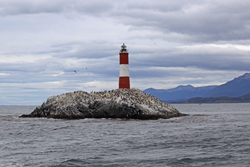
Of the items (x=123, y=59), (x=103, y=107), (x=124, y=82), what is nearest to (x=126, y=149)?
(x=103, y=107)

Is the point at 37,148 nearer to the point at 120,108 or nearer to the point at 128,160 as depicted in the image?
the point at 128,160

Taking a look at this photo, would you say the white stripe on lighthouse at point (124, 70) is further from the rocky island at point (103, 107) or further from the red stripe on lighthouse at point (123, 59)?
the rocky island at point (103, 107)

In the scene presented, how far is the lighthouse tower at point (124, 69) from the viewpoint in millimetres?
48125

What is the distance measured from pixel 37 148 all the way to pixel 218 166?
959 centimetres

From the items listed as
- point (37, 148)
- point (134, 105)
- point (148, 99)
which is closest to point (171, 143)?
point (37, 148)

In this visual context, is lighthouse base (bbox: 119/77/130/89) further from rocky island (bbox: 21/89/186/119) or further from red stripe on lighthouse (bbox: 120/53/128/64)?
rocky island (bbox: 21/89/186/119)

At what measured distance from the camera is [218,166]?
14.2 meters

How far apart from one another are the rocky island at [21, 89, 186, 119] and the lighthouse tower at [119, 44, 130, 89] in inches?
209

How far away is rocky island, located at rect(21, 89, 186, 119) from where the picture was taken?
39.8 m

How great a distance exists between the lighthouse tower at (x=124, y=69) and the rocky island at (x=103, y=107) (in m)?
5.31

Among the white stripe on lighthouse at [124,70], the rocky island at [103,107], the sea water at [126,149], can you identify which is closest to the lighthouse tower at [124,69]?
the white stripe on lighthouse at [124,70]

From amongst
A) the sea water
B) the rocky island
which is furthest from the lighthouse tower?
the sea water

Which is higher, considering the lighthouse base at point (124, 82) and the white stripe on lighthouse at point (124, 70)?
the white stripe on lighthouse at point (124, 70)

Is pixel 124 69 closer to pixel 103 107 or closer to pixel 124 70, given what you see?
pixel 124 70
